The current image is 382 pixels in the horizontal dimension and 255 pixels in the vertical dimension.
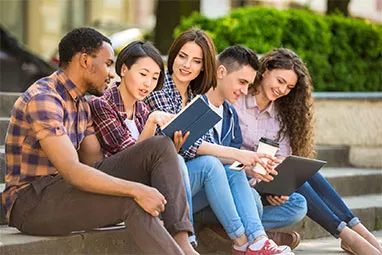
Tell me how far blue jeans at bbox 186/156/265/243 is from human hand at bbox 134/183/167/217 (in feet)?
2.41

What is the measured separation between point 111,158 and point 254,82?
1.65 m

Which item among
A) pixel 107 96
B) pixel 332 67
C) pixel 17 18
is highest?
pixel 107 96

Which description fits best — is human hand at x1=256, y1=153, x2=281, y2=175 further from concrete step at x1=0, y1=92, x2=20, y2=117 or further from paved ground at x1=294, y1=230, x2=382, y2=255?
concrete step at x1=0, y1=92, x2=20, y2=117

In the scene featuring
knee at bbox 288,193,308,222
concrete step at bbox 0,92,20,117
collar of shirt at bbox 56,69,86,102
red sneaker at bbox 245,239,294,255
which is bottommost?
red sneaker at bbox 245,239,294,255

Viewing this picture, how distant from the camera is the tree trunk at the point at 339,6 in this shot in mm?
11521

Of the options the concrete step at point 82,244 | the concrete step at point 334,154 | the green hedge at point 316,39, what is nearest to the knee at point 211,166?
the concrete step at point 82,244

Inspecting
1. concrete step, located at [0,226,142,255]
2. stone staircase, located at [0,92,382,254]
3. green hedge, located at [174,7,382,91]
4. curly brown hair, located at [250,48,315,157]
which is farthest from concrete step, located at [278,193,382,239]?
green hedge, located at [174,7,382,91]

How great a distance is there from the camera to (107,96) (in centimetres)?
498

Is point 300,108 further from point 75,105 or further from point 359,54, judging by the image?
point 359,54

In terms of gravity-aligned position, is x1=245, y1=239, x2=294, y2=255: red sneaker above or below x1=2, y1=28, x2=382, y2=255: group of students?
below

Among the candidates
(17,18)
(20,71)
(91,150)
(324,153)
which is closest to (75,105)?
(91,150)

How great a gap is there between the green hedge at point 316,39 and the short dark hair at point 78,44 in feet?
14.0

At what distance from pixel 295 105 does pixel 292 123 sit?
13 centimetres

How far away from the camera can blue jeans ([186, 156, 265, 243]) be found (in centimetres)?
497
